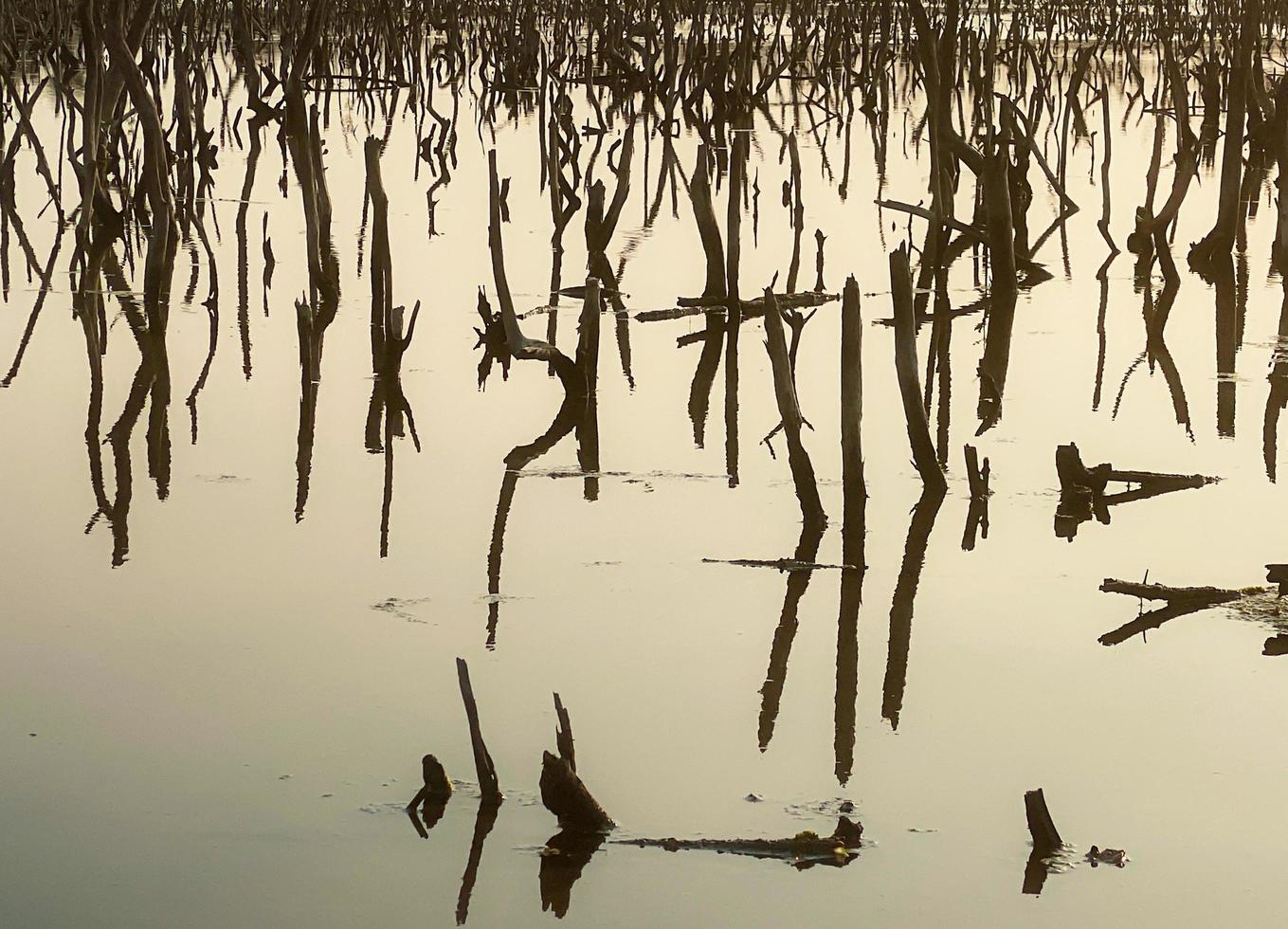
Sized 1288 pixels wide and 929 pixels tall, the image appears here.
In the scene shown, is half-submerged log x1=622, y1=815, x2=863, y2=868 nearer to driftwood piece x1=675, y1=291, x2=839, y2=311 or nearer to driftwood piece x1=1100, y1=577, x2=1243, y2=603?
driftwood piece x1=1100, y1=577, x2=1243, y2=603

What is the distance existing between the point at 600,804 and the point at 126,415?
280 cm

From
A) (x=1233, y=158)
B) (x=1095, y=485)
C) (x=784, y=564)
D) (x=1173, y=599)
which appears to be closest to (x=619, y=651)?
(x=784, y=564)

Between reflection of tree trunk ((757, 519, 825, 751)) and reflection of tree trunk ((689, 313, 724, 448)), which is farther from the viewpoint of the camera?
reflection of tree trunk ((689, 313, 724, 448))

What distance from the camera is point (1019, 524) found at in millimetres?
4293

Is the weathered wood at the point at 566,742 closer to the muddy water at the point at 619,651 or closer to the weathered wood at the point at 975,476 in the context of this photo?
the muddy water at the point at 619,651

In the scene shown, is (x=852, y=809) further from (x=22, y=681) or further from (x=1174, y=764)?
(x=22, y=681)

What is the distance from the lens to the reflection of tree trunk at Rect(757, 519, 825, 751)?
3.21m

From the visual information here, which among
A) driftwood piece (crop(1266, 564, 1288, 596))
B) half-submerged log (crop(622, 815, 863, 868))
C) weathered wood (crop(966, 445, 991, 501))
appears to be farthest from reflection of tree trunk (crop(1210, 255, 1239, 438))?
half-submerged log (crop(622, 815, 863, 868))

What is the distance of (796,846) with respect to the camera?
2.69m

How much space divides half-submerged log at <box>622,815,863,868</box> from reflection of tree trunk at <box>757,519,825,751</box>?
35 centimetres

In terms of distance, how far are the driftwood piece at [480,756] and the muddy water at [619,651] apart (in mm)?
32

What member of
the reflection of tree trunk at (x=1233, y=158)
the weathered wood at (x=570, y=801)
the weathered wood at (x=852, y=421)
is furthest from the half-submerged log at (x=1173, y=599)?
the reflection of tree trunk at (x=1233, y=158)

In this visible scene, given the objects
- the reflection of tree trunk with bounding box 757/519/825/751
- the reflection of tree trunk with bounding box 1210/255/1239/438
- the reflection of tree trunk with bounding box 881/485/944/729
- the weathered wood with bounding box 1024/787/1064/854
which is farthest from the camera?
the reflection of tree trunk with bounding box 1210/255/1239/438

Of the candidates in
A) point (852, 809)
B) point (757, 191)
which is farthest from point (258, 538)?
point (757, 191)
